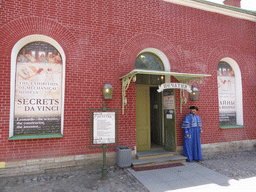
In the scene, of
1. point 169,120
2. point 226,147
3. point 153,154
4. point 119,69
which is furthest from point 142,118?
point 226,147

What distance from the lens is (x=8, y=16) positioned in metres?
4.60

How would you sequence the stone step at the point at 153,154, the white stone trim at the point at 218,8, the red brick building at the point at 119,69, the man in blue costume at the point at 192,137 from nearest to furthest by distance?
the red brick building at the point at 119,69
the stone step at the point at 153,154
the man in blue costume at the point at 192,137
the white stone trim at the point at 218,8

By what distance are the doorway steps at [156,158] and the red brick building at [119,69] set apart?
36cm

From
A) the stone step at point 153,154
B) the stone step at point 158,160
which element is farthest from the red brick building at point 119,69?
the stone step at point 158,160

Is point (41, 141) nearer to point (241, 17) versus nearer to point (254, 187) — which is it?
point (254, 187)

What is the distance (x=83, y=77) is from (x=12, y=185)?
3.21 metres

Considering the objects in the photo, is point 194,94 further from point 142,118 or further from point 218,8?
point 218,8

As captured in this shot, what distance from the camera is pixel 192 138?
228 inches

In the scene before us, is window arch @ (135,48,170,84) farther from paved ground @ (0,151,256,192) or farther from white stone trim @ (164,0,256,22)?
paved ground @ (0,151,256,192)

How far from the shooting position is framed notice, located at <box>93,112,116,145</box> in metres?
4.31

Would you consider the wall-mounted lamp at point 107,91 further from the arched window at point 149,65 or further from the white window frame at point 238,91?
the white window frame at point 238,91

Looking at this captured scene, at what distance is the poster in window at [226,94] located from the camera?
6996mm

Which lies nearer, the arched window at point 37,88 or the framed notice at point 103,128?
the framed notice at point 103,128

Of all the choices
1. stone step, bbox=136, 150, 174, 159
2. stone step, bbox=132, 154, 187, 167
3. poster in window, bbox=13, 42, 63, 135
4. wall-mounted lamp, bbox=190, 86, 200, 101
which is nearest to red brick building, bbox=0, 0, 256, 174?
poster in window, bbox=13, 42, 63, 135
